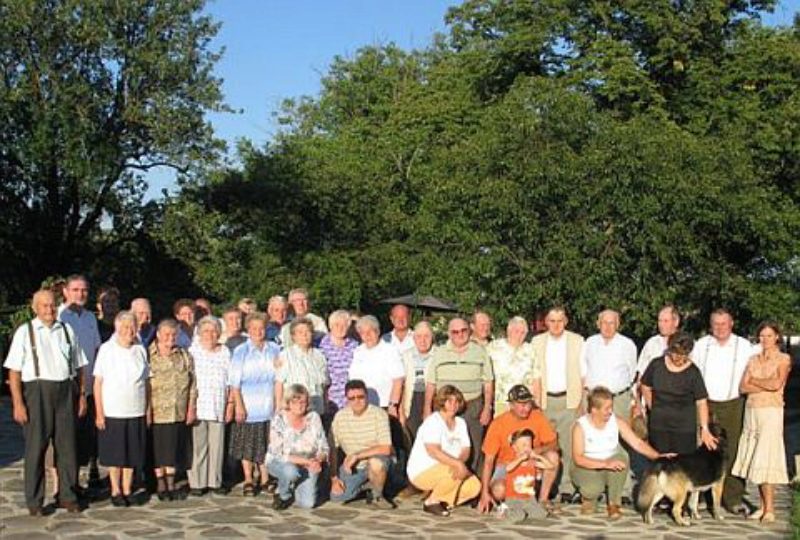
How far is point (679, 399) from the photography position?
9.28 metres

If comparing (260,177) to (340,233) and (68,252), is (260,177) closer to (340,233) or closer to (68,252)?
(340,233)

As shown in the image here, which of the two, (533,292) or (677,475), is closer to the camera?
(677,475)

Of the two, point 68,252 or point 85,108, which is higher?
point 85,108

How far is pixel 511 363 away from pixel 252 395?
2.47 metres

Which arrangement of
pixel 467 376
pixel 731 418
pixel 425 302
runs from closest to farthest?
pixel 731 418 < pixel 467 376 < pixel 425 302

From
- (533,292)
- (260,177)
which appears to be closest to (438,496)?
(533,292)

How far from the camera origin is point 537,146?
16.5 metres

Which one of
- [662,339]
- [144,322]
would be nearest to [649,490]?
[662,339]

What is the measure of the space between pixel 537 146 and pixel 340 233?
45.4ft

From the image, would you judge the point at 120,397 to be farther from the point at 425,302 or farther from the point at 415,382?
the point at 425,302

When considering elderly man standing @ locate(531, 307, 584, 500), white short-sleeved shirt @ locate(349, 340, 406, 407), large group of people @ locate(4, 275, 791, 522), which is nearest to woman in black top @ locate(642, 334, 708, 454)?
large group of people @ locate(4, 275, 791, 522)

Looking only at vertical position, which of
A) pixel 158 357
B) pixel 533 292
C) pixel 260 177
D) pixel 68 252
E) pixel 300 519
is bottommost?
pixel 300 519

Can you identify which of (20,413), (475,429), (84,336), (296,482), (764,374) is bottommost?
(296,482)

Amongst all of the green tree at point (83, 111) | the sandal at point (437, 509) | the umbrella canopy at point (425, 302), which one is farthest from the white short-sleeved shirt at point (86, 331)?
the umbrella canopy at point (425, 302)
